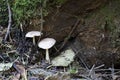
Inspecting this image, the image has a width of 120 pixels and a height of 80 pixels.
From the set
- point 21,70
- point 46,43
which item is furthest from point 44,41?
point 21,70

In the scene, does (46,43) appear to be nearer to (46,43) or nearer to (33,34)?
(46,43)

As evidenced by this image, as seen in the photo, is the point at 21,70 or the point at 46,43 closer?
the point at 21,70

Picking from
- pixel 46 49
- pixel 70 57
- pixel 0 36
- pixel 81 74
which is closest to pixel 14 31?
pixel 0 36

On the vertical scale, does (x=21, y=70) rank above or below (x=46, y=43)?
below

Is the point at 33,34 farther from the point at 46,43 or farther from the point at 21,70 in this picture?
the point at 21,70

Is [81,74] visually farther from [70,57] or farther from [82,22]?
[82,22]

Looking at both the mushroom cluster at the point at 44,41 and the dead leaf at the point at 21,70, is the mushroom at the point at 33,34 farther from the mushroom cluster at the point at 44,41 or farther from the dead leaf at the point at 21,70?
the dead leaf at the point at 21,70

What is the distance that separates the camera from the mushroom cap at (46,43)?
7.87 ft

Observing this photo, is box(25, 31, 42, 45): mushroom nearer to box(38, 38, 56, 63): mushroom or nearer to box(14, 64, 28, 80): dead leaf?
box(38, 38, 56, 63): mushroom

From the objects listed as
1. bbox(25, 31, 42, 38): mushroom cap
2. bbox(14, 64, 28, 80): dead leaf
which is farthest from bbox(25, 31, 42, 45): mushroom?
bbox(14, 64, 28, 80): dead leaf

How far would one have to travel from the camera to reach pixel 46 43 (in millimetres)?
2414

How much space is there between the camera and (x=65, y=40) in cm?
257

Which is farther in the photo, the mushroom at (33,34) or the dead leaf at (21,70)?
the mushroom at (33,34)

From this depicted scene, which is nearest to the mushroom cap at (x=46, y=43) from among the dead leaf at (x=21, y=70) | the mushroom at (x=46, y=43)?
the mushroom at (x=46, y=43)
